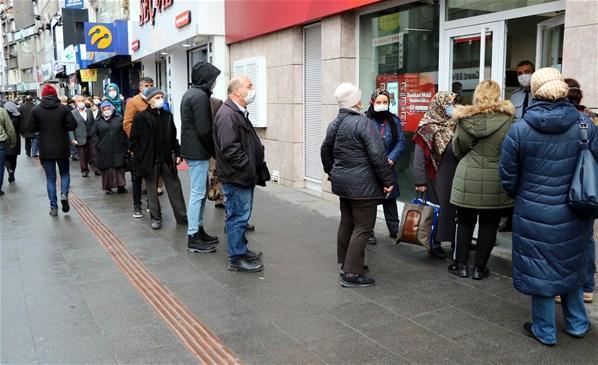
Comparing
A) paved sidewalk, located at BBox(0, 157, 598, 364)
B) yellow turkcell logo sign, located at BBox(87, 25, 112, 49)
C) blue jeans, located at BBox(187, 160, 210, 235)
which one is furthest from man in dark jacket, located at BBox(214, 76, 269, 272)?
yellow turkcell logo sign, located at BBox(87, 25, 112, 49)

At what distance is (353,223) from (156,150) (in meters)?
3.12

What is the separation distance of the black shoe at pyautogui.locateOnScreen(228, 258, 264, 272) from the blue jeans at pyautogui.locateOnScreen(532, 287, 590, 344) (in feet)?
8.38

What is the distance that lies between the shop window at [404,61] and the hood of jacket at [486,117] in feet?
8.30

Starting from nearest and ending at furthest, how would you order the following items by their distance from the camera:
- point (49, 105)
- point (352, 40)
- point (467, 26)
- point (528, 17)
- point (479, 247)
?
1. point (479, 247)
2. point (528, 17)
3. point (467, 26)
4. point (49, 105)
5. point (352, 40)

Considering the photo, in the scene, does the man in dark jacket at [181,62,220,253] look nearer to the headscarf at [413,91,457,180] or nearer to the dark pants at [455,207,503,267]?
the headscarf at [413,91,457,180]

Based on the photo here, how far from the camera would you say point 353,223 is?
16.5 ft

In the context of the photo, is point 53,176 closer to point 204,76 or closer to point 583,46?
point 204,76

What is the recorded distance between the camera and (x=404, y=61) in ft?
25.1

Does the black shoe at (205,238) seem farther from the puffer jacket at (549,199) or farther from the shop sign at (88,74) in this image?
the shop sign at (88,74)

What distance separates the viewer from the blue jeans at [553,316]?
366 cm

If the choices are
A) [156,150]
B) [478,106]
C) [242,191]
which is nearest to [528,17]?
[478,106]

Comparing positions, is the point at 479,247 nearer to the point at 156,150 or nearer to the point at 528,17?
the point at 528,17

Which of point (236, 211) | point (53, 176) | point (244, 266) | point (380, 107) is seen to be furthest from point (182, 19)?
point (244, 266)

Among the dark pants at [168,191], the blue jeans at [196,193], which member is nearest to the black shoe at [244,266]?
the blue jeans at [196,193]
